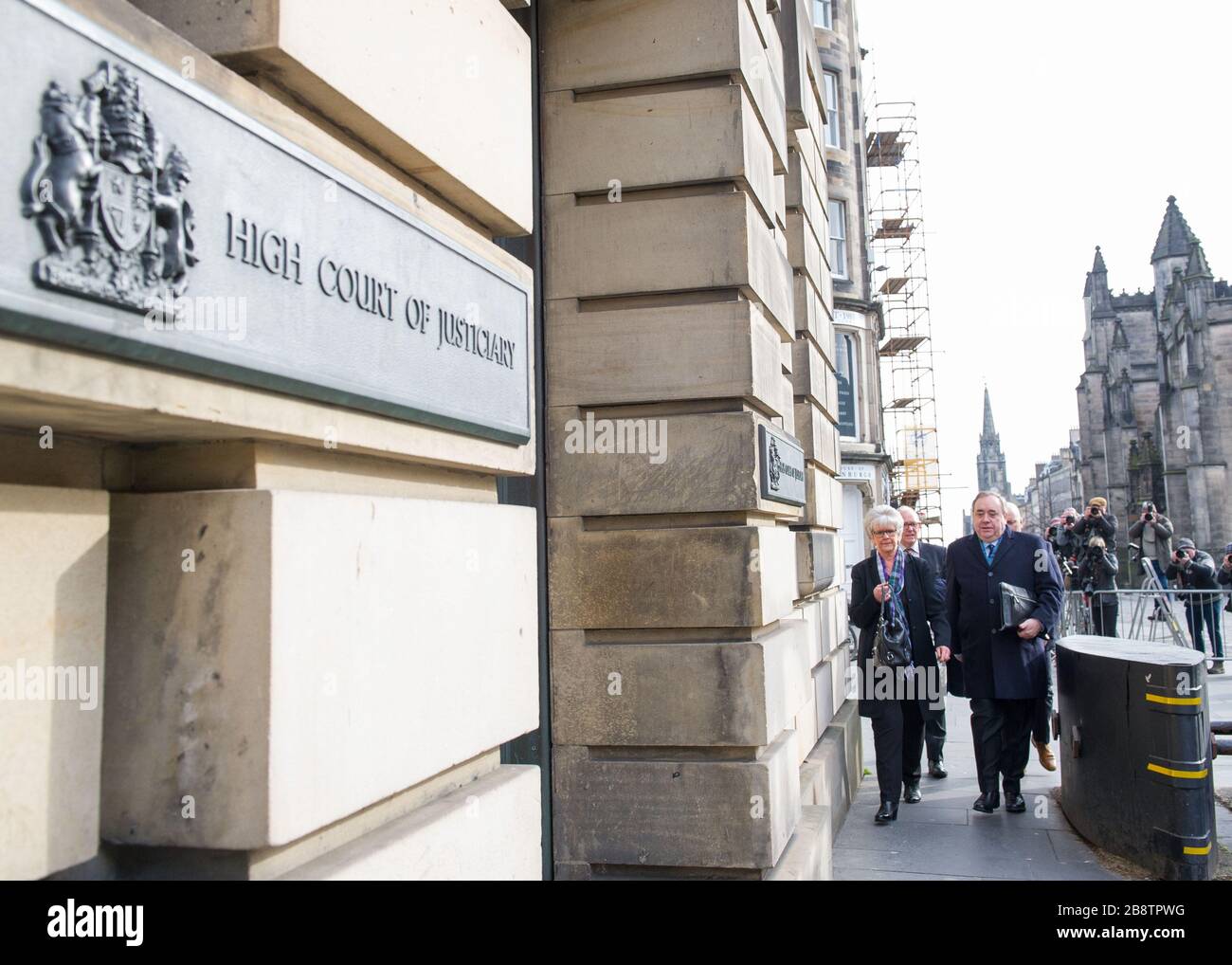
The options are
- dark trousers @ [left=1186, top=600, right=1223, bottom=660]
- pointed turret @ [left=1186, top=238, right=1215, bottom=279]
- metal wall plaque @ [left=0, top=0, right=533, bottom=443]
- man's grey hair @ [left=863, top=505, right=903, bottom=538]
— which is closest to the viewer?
metal wall plaque @ [left=0, top=0, right=533, bottom=443]

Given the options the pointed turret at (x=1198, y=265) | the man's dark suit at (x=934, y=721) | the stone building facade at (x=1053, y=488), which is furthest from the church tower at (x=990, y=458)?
the man's dark suit at (x=934, y=721)

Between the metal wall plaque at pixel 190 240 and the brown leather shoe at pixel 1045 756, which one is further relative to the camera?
the brown leather shoe at pixel 1045 756

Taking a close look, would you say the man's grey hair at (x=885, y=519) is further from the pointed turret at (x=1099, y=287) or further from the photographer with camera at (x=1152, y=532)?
the pointed turret at (x=1099, y=287)

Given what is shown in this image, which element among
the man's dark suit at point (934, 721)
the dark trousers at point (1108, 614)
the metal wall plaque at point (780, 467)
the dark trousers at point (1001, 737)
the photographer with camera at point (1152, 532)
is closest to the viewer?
the metal wall plaque at point (780, 467)

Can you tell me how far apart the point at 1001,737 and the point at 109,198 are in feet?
23.6

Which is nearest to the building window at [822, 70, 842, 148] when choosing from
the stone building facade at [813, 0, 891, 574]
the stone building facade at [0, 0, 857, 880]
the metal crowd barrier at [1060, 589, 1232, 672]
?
the stone building facade at [813, 0, 891, 574]

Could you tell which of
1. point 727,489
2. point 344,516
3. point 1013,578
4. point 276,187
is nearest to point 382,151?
point 276,187

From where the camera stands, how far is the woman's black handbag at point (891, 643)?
730 centimetres

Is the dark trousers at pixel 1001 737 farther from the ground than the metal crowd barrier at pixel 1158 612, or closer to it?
closer to it

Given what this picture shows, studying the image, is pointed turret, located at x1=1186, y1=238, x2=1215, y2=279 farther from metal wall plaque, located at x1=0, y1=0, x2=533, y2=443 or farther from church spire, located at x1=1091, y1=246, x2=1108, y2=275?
metal wall plaque, located at x1=0, y1=0, x2=533, y2=443

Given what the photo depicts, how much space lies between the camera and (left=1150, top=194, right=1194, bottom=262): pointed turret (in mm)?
71500

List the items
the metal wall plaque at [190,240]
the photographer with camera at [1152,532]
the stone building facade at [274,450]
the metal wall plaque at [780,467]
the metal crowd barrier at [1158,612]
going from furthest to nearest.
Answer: the photographer with camera at [1152,532]
the metal crowd barrier at [1158,612]
the metal wall plaque at [780,467]
the stone building facade at [274,450]
the metal wall plaque at [190,240]

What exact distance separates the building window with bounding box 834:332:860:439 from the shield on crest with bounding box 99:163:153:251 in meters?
→ 27.1

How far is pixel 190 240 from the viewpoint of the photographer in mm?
1595
